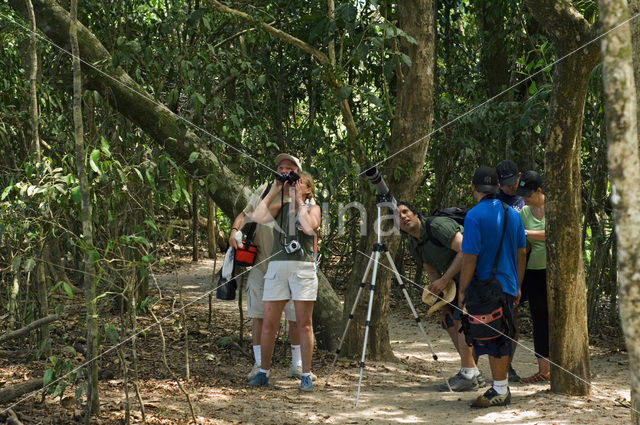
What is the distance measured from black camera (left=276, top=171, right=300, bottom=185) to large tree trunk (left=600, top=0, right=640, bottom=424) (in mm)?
3197

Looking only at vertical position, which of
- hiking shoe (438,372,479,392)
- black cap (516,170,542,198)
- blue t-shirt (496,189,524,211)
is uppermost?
black cap (516,170,542,198)

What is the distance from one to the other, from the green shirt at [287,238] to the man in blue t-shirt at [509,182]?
4.95 ft

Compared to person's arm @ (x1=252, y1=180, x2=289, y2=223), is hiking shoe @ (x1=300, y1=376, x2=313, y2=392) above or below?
below

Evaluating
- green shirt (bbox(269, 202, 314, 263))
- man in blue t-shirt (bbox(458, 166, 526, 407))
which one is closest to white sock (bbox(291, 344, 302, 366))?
green shirt (bbox(269, 202, 314, 263))

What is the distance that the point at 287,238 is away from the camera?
541 cm

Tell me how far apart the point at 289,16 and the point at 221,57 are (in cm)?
133

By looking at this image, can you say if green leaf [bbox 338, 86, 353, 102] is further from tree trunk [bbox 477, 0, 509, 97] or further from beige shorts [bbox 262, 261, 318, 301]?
tree trunk [bbox 477, 0, 509, 97]

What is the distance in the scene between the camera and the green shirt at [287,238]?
5.42 metres

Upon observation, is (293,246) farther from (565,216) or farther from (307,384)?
(565,216)

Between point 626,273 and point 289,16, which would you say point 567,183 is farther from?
point 289,16

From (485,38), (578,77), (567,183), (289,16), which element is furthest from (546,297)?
(485,38)

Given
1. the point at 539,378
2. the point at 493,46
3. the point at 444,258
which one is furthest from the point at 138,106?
the point at 493,46

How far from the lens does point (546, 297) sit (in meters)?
5.73

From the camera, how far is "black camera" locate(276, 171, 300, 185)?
538 cm
